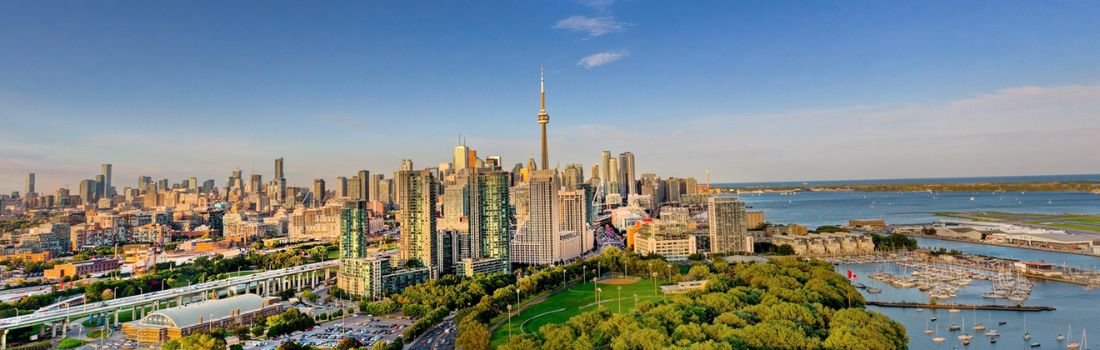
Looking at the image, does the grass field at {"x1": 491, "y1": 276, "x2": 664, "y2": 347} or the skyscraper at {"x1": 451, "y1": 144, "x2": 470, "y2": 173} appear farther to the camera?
the skyscraper at {"x1": 451, "y1": 144, "x2": 470, "y2": 173}

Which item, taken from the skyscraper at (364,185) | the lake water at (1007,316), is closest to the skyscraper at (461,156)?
the skyscraper at (364,185)

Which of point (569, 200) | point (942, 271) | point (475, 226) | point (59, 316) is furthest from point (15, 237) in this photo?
point (942, 271)

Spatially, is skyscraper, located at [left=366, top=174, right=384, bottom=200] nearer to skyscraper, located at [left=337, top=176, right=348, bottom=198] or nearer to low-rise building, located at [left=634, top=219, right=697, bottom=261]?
skyscraper, located at [left=337, top=176, right=348, bottom=198]

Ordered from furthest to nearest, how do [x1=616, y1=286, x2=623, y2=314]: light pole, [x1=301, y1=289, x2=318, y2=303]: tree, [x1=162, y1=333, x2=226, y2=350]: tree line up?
[x1=301, y1=289, x2=318, y2=303]: tree, [x1=616, y1=286, x2=623, y2=314]: light pole, [x1=162, y1=333, x2=226, y2=350]: tree

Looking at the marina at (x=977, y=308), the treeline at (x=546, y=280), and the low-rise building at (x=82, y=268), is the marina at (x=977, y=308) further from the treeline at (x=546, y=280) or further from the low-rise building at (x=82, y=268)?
the low-rise building at (x=82, y=268)

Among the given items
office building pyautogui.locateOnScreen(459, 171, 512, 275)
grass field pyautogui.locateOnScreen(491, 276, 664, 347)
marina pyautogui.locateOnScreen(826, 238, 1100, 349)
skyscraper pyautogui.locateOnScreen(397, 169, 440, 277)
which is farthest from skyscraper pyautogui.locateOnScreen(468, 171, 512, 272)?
marina pyautogui.locateOnScreen(826, 238, 1100, 349)
